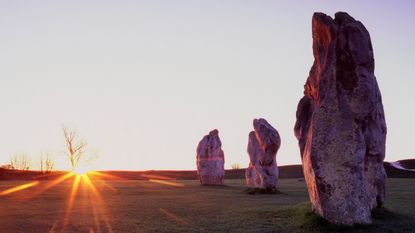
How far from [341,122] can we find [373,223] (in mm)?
3180

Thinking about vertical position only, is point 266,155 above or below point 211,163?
above

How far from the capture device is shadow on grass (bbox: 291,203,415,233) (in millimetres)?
12734

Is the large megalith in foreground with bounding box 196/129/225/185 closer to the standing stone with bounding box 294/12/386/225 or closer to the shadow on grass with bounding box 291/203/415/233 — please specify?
the shadow on grass with bounding box 291/203/415/233

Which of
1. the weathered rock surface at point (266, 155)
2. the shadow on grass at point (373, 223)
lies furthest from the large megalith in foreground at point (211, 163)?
the shadow on grass at point (373, 223)

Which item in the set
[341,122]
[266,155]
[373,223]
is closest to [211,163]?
[266,155]

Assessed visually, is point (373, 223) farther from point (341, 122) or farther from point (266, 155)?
point (266, 155)

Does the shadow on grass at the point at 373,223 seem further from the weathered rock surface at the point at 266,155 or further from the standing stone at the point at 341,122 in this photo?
the weathered rock surface at the point at 266,155

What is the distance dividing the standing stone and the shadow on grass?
206mm

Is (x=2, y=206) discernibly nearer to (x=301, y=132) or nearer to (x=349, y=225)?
(x=301, y=132)

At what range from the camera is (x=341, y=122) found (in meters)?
13.3

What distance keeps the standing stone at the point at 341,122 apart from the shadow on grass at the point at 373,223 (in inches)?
8.1

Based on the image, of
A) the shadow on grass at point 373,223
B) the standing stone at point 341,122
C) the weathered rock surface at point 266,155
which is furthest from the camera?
the weathered rock surface at point 266,155

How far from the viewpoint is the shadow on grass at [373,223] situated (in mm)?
12734

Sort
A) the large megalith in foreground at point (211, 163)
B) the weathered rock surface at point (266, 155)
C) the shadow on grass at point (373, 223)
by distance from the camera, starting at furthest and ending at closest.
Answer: the large megalith in foreground at point (211, 163) < the weathered rock surface at point (266, 155) < the shadow on grass at point (373, 223)
